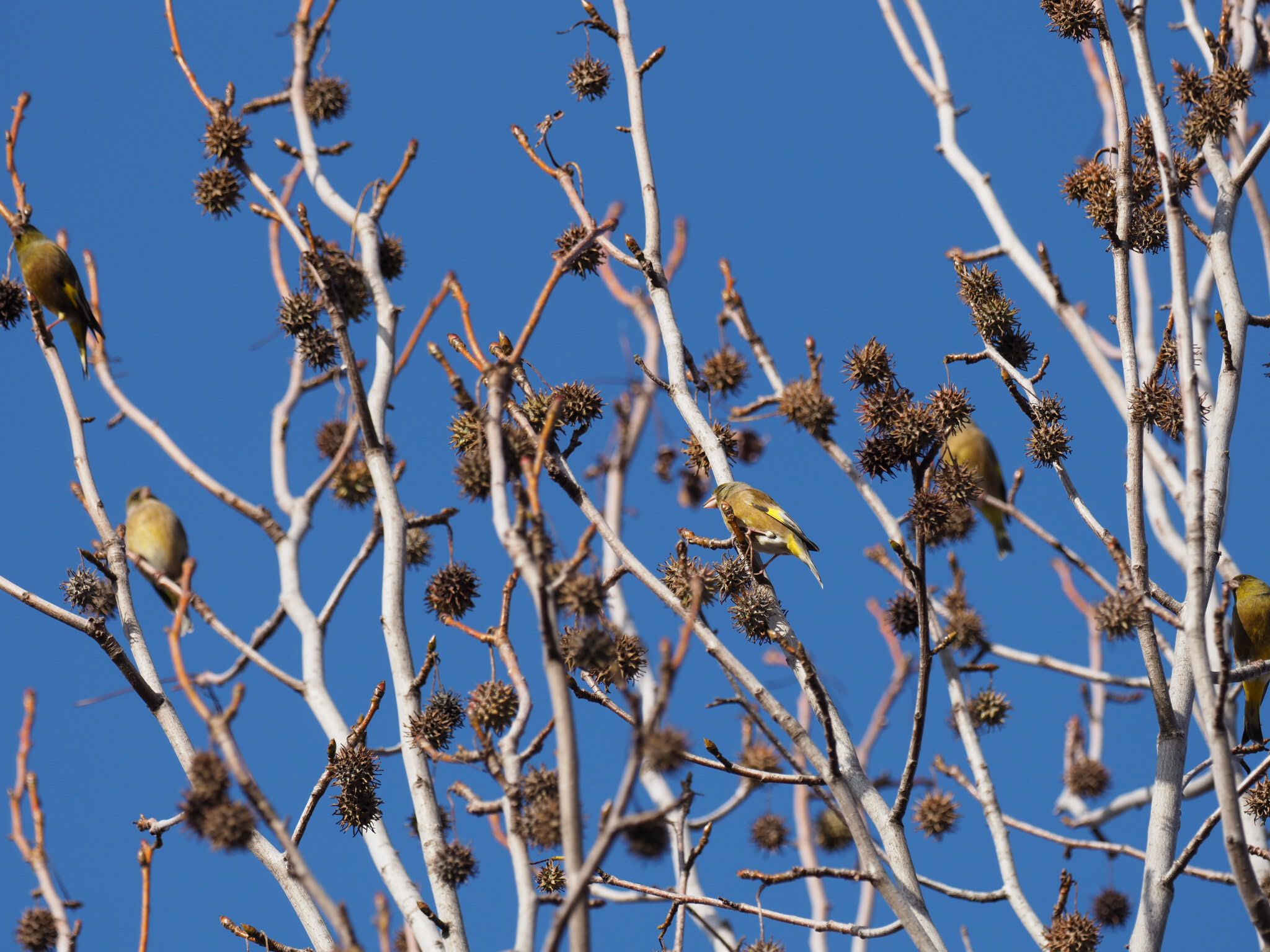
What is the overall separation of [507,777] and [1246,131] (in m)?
8.32

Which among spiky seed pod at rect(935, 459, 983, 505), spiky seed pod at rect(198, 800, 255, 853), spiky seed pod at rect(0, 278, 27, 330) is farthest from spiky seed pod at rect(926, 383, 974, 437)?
spiky seed pod at rect(0, 278, 27, 330)

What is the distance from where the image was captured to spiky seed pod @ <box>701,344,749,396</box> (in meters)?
6.38

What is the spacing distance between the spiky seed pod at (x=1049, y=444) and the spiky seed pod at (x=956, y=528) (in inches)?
14.4

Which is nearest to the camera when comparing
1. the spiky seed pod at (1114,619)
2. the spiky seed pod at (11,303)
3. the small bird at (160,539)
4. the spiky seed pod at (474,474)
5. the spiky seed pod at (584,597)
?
the spiky seed pod at (584,597)

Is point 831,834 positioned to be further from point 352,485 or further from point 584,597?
point 584,597

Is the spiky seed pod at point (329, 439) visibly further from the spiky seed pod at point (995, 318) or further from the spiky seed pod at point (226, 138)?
the spiky seed pod at point (995, 318)

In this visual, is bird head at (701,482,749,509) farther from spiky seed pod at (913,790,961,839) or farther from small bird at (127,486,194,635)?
small bird at (127,486,194,635)

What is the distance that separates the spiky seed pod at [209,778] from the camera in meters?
2.97

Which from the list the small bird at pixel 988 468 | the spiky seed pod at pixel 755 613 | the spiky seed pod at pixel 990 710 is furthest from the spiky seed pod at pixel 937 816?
the small bird at pixel 988 468

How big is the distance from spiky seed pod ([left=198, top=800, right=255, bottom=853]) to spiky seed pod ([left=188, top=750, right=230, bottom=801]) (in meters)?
0.04

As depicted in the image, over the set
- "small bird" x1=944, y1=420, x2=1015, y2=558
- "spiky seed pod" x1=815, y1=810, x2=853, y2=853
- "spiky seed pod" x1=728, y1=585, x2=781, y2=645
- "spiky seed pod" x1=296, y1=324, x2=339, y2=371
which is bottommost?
"spiky seed pod" x1=728, y1=585, x2=781, y2=645

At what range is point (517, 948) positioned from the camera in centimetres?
373

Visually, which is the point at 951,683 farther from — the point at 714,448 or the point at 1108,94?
the point at 1108,94

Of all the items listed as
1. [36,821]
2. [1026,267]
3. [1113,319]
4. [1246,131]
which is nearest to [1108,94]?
[1246,131]
